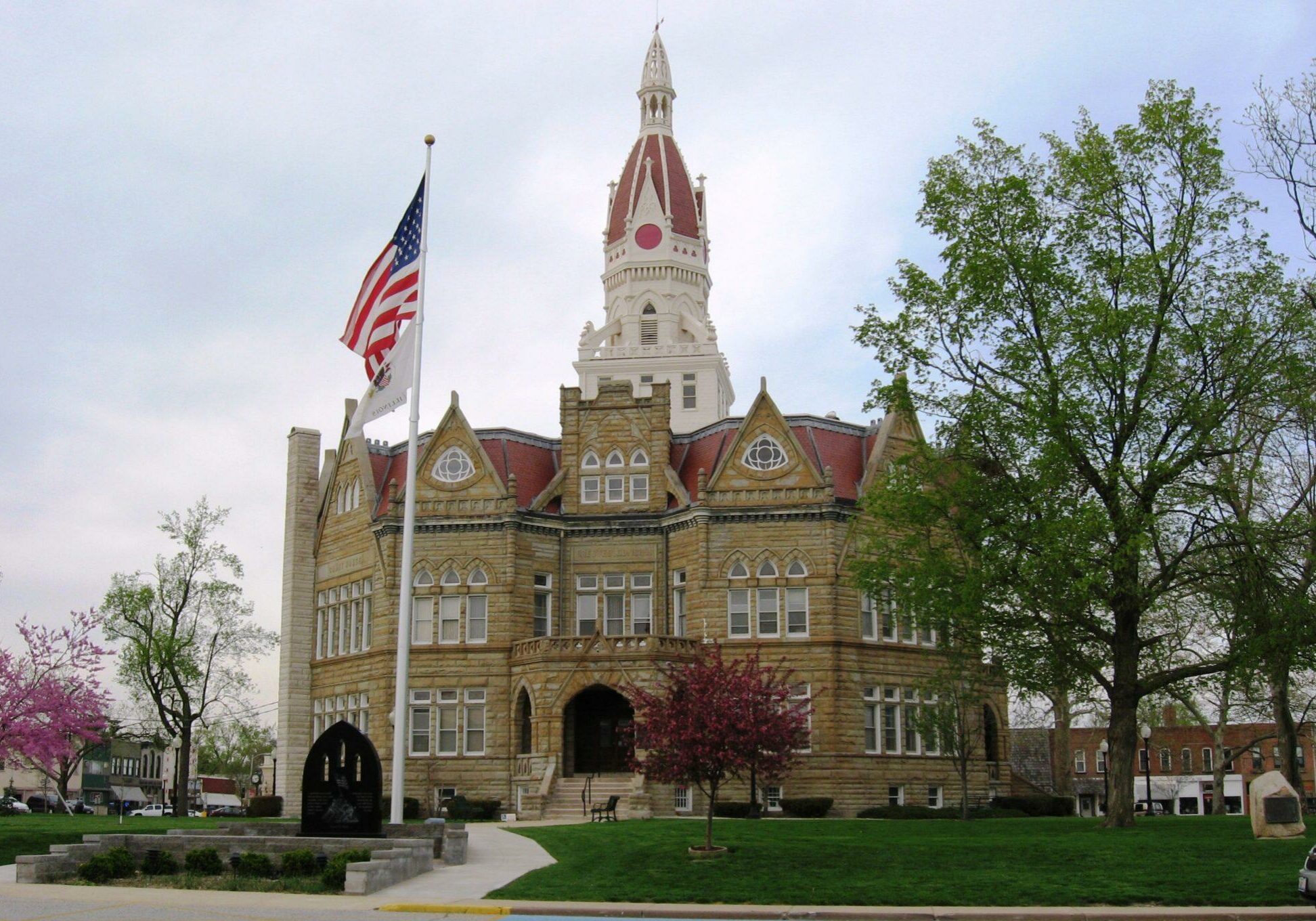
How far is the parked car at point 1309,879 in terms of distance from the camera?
18.8 m

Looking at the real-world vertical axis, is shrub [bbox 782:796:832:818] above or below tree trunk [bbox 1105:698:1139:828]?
below

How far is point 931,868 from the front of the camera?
2341 cm

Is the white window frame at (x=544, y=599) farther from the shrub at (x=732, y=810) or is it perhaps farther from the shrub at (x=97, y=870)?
the shrub at (x=97, y=870)

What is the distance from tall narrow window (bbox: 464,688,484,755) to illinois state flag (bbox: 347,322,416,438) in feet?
64.7

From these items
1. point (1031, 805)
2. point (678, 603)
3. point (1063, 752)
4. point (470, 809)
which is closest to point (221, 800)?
point (470, 809)

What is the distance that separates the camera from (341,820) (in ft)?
86.3

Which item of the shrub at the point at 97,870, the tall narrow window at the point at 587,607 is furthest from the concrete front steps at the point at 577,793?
the shrub at the point at 97,870

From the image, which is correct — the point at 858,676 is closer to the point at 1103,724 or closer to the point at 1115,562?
the point at 1115,562

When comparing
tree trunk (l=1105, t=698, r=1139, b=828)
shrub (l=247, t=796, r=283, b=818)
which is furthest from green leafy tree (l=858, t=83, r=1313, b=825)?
shrub (l=247, t=796, r=283, b=818)

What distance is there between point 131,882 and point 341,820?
4137 millimetres

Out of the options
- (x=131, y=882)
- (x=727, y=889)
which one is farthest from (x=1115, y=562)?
(x=131, y=882)

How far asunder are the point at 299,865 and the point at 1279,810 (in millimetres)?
18209

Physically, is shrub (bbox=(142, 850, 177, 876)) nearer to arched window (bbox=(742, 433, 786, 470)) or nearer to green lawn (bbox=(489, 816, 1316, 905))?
green lawn (bbox=(489, 816, 1316, 905))

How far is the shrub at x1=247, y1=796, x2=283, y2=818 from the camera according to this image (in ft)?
166
